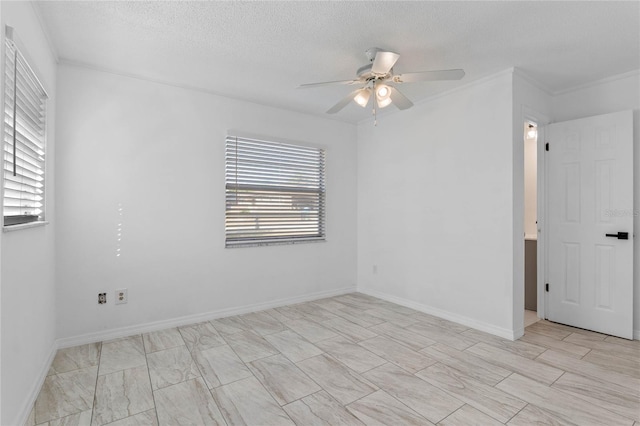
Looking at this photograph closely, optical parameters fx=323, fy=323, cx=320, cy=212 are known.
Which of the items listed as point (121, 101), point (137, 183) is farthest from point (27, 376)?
point (121, 101)

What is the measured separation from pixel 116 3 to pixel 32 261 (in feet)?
5.59

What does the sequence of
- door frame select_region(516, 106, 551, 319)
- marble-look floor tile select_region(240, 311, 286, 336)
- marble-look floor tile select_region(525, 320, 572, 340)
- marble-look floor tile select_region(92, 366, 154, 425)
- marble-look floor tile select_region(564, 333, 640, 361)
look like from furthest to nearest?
door frame select_region(516, 106, 551, 319)
marble-look floor tile select_region(240, 311, 286, 336)
marble-look floor tile select_region(525, 320, 572, 340)
marble-look floor tile select_region(564, 333, 640, 361)
marble-look floor tile select_region(92, 366, 154, 425)

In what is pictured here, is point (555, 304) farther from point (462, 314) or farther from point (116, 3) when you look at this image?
point (116, 3)

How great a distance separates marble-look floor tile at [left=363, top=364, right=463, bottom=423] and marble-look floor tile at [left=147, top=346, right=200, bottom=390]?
1310mm

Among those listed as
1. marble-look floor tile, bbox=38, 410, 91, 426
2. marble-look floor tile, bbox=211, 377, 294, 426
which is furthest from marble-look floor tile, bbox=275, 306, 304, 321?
marble-look floor tile, bbox=38, 410, 91, 426

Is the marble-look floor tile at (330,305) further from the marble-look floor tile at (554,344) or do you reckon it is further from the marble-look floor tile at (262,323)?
the marble-look floor tile at (554,344)

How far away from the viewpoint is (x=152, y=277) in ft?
10.4

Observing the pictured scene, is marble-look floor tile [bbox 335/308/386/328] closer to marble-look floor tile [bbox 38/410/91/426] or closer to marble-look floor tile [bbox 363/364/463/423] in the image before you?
marble-look floor tile [bbox 363/364/463/423]

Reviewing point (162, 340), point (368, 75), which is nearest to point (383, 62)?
point (368, 75)

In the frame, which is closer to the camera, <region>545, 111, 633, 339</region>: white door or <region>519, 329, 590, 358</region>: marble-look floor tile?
<region>519, 329, 590, 358</region>: marble-look floor tile

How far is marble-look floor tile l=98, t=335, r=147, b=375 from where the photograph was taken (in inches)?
96.9

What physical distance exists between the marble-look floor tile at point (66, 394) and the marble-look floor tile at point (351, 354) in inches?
66.8

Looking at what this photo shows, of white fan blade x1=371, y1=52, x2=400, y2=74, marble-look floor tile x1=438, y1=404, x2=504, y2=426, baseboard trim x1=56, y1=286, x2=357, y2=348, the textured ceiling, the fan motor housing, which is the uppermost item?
the textured ceiling

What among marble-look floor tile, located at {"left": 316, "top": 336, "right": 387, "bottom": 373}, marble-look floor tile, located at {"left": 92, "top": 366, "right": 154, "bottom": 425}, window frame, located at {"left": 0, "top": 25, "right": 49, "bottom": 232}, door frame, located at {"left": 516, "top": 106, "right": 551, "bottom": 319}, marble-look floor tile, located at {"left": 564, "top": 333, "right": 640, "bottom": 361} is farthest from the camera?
door frame, located at {"left": 516, "top": 106, "right": 551, "bottom": 319}
